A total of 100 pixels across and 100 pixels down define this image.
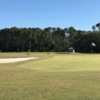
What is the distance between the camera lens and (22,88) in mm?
10953

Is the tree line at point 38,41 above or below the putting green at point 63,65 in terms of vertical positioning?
above

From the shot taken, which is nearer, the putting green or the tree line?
the putting green

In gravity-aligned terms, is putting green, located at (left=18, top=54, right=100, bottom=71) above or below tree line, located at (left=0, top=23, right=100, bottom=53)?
below

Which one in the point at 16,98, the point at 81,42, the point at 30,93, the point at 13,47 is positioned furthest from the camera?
the point at 13,47

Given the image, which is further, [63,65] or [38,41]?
[38,41]

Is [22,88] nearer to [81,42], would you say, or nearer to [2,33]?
[81,42]

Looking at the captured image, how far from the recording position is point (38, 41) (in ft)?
409

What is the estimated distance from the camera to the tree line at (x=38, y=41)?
116m

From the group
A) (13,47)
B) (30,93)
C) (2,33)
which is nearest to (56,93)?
(30,93)

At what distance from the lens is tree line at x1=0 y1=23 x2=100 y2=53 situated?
380 ft

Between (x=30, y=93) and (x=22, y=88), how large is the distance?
990 mm

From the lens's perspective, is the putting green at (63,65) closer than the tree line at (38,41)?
Yes

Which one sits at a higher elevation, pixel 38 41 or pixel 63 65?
pixel 38 41

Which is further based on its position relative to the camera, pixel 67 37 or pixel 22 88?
pixel 67 37
